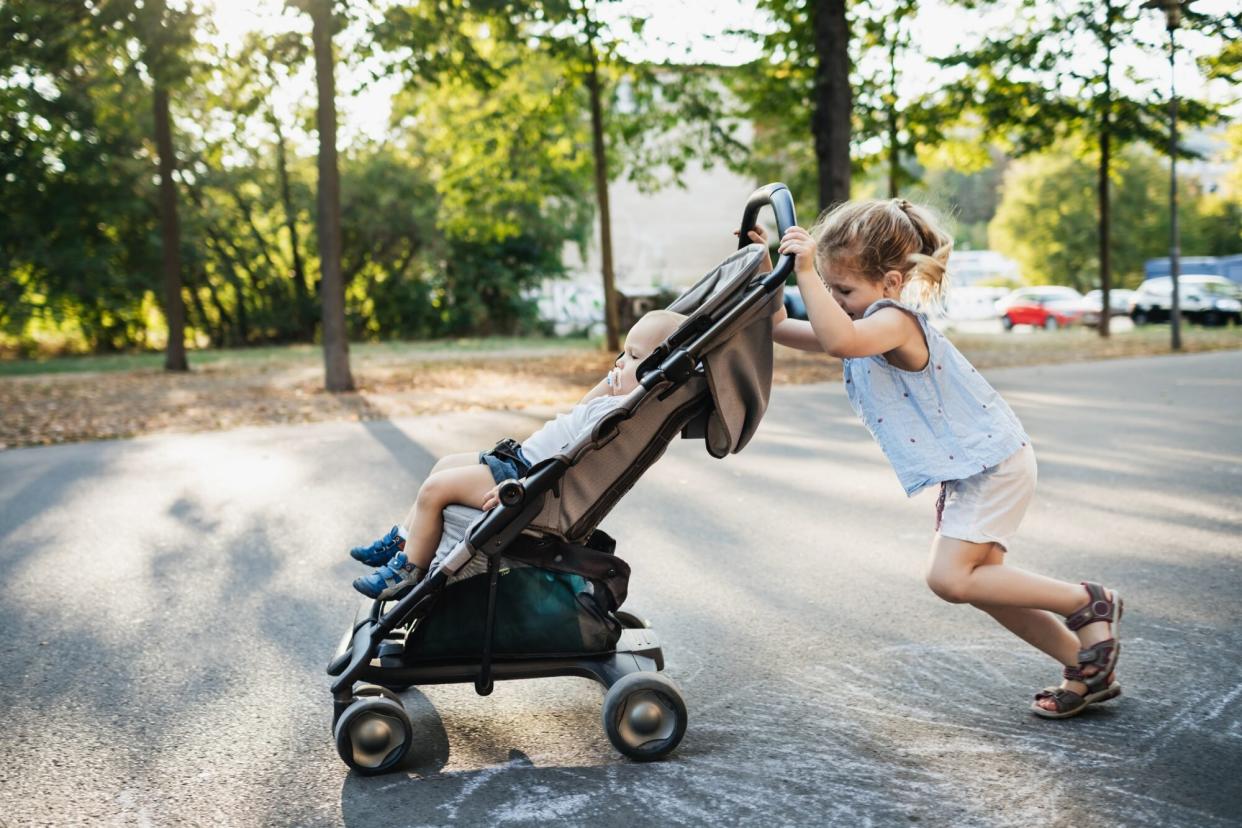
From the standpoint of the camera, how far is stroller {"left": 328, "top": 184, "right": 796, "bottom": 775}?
123 inches

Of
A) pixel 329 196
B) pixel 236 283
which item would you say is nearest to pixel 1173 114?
pixel 329 196

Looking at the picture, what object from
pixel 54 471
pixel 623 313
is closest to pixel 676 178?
pixel 623 313

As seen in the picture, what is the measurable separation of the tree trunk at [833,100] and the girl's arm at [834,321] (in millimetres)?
14175

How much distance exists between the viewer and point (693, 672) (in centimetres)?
394

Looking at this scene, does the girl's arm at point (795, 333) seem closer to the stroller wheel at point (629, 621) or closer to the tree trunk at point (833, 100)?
the stroller wheel at point (629, 621)

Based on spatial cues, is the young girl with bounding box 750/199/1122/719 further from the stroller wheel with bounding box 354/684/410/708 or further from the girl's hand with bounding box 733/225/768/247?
the stroller wheel with bounding box 354/684/410/708

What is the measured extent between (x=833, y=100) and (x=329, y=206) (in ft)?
26.2

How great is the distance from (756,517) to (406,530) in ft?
11.2

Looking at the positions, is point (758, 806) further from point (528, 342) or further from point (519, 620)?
point (528, 342)

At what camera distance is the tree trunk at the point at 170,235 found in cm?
1828

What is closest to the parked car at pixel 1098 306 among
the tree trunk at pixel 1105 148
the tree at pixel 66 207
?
the tree trunk at pixel 1105 148

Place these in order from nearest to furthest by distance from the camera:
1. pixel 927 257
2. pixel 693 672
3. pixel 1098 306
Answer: pixel 927 257 → pixel 693 672 → pixel 1098 306

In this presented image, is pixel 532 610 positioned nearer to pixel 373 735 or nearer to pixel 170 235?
pixel 373 735

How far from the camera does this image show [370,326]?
32.7 m
